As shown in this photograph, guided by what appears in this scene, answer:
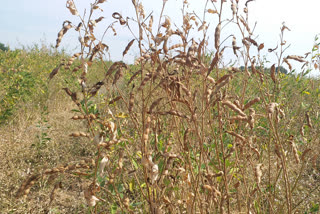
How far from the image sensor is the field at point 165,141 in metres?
1.14

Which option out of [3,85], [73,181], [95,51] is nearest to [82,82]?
[95,51]

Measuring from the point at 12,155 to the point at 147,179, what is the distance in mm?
2230

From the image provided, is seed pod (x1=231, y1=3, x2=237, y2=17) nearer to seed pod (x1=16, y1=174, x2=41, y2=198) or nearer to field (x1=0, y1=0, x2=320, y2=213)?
field (x1=0, y1=0, x2=320, y2=213)

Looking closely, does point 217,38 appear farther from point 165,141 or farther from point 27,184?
point 165,141

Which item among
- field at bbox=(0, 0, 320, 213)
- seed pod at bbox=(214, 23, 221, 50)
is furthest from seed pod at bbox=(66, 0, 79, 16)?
seed pod at bbox=(214, 23, 221, 50)

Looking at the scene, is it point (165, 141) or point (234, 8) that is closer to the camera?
point (234, 8)

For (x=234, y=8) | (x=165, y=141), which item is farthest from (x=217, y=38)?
(x=165, y=141)

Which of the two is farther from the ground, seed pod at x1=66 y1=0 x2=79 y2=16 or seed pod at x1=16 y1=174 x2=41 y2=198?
seed pod at x1=66 y1=0 x2=79 y2=16

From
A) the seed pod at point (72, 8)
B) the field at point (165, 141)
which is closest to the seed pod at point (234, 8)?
the field at point (165, 141)

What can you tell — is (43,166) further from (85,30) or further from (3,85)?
(85,30)

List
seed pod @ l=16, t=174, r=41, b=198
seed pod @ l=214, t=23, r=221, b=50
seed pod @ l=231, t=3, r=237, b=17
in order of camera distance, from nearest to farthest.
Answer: seed pod @ l=16, t=174, r=41, b=198
seed pod @ l=214, t=23, r=221, b=50
seed pod @ l=231, t=3, r=237, b=17

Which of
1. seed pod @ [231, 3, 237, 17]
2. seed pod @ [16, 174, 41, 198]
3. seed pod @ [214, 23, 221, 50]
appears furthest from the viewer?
seed pod @ [231, 3, 237, 17]

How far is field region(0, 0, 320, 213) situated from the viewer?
1.14m

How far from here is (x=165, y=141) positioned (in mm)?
2059
